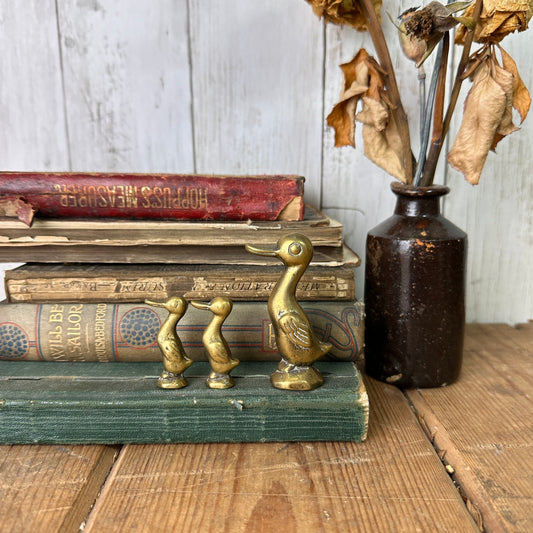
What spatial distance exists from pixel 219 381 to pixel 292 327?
117 mm

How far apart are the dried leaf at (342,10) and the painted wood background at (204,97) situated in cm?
12

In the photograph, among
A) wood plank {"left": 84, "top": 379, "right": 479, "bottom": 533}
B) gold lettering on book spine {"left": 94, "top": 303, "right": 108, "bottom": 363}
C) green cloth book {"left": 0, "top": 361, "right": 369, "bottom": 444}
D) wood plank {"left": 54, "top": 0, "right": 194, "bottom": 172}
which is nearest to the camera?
wood plank {"left": 84, "top": 379, "right": 479, "bottom": 533}

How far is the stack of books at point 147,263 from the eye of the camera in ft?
2.36

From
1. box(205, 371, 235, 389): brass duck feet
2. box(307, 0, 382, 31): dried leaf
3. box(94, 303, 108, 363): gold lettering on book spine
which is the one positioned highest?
box(307, 0, 382, 31): dried leaf

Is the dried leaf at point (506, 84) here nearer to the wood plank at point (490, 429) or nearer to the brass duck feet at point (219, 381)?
the wood plank at point (490, 429)

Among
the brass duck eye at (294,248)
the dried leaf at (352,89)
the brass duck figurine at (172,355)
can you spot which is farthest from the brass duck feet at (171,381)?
the dried leaf at (352,89)

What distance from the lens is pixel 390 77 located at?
75cm

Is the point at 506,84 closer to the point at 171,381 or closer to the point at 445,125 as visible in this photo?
the point at 445,125

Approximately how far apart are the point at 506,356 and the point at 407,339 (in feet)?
0.90

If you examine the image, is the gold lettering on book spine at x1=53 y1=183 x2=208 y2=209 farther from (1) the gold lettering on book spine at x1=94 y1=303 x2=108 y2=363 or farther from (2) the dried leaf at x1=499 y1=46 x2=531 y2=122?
(2) the dried leaf at x1=499 y1=46 x2=531 y2=122

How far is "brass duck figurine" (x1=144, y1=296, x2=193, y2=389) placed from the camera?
2.06ft

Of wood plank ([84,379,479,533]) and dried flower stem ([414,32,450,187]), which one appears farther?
dried flower stem ([414,32,450,187])

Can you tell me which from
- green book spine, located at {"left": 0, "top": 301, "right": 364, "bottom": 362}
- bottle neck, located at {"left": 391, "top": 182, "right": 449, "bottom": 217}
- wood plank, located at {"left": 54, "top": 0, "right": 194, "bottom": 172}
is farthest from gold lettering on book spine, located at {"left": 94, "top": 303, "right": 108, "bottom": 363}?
bottle neck, located at {"left": 391, "top": 182, "right": 449, "bottom": 217}

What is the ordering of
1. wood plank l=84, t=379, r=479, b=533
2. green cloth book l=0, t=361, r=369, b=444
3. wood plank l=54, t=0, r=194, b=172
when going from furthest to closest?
wood plank l=54, t=0, r=194, b=172 → green cloth book l=0, t=361, r=369, b=444 → wood plank l=84, t=379, r=479, b=533
